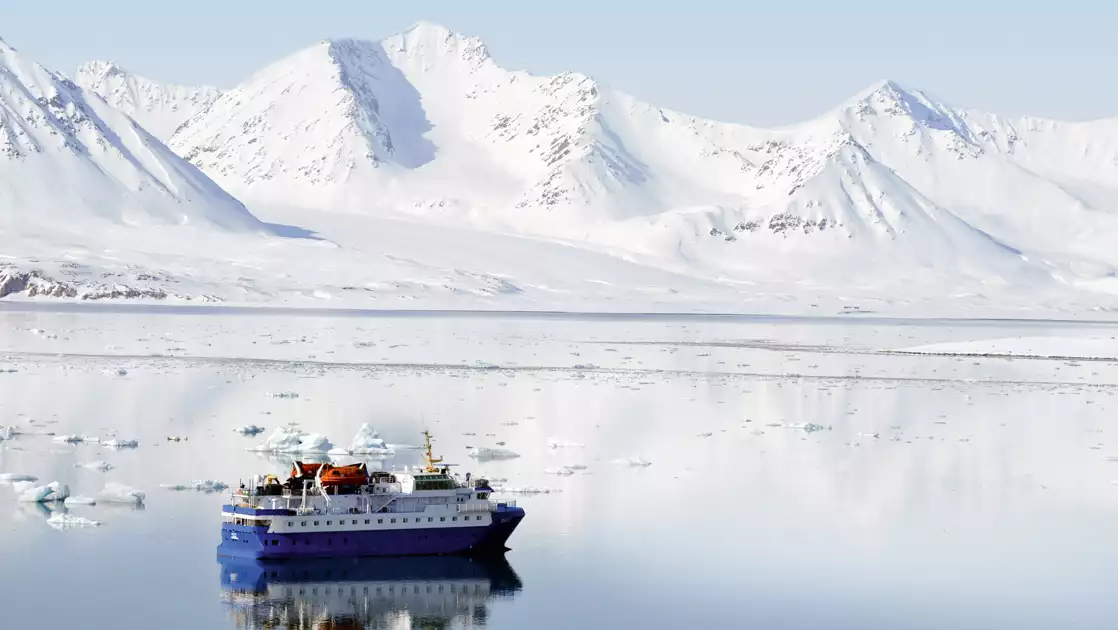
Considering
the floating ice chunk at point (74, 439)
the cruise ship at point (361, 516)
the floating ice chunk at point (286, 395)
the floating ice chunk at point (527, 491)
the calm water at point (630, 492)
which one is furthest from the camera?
the floating ice chunk at point (286, 395)

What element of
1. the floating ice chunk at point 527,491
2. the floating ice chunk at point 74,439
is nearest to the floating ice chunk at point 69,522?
the floating ice chunk at point 527,491

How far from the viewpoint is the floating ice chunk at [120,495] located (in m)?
43.6

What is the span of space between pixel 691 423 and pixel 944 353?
57007mm

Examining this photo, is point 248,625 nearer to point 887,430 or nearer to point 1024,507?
point 1024,507

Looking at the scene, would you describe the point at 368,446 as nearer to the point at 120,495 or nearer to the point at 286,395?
the point at 120,495

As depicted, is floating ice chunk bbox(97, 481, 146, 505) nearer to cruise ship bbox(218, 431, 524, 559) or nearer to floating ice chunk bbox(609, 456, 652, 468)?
cruise ship bbox(218, 431, 524, 559)

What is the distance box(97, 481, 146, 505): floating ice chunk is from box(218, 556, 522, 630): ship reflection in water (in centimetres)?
722

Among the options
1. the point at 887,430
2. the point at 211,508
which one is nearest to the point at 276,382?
the point at 887,430

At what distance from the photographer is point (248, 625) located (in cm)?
3241

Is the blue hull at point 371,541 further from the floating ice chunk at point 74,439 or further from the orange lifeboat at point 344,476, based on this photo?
the floating ice chunk at point 74,439

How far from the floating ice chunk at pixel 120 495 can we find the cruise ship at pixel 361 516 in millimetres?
5158

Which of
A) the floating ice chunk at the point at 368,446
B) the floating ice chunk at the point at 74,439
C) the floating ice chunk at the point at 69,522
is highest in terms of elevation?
the floating ice chunk at the point at 74,439

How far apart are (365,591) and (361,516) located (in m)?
3.35

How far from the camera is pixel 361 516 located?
127 ft
